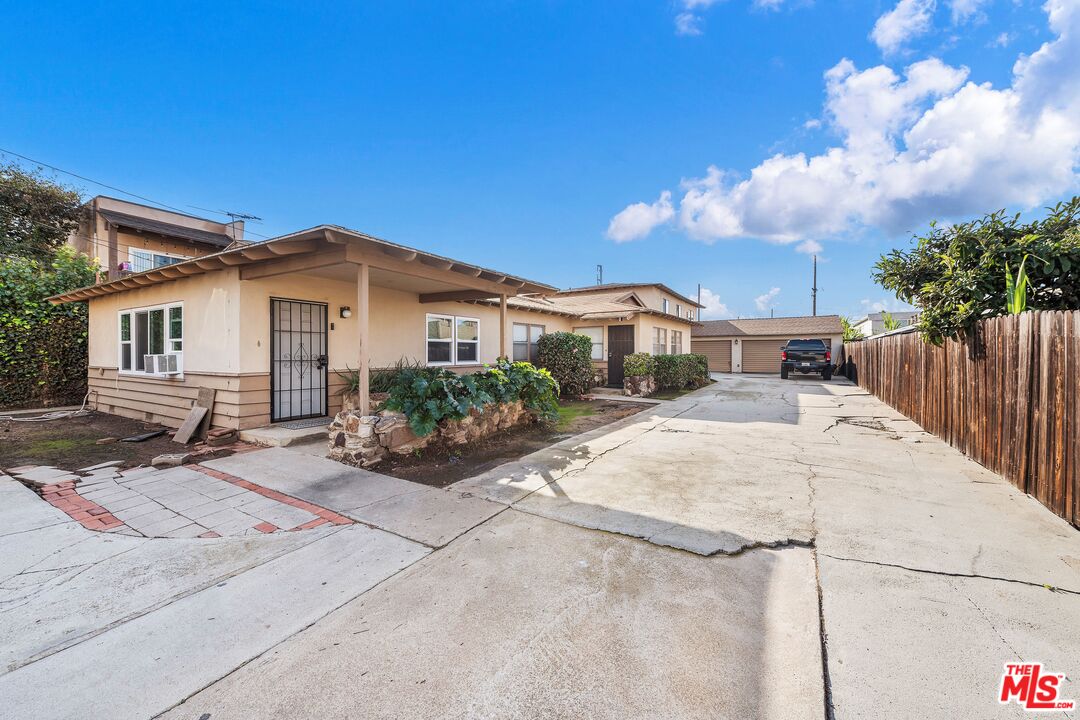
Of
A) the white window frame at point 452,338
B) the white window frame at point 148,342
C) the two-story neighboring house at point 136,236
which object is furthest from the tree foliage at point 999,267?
the two-story neighboring house at point 136,236

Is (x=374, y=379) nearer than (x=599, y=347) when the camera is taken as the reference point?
Yes

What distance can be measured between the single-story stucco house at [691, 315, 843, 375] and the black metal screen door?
872 inches

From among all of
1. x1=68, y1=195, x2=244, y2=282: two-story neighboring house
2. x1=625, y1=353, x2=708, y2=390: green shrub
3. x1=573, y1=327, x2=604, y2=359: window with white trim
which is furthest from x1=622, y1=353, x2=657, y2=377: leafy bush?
x1=68, y1=195, x2=244, y2=282: two-story neighboring house

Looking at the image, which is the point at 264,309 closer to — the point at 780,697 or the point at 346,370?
the point at 346,370

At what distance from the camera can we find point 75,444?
255 inches

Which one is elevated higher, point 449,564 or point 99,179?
point 99,179

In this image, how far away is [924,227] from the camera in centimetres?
667

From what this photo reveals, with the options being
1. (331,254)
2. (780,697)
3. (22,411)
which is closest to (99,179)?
(22,411)

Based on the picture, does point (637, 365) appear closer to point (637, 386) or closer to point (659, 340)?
point (637, 386)

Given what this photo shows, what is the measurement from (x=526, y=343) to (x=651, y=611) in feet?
35.6

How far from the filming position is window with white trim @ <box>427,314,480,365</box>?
9.80 m

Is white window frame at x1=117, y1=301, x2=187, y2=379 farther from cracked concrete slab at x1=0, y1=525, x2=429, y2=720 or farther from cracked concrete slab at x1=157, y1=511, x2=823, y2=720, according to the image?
cracked concrete slab at x1=157, y1=511, x2=823, y2=720

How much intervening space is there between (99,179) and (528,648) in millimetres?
23686

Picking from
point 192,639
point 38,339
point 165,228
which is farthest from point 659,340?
point 165,228
